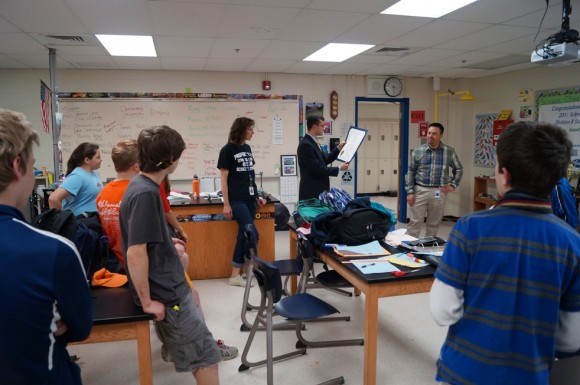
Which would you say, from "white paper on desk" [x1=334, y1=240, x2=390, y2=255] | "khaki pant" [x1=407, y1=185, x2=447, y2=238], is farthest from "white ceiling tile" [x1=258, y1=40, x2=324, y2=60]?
"white paper on desk" [x1=334, y1=240, x2=390, y2=255]

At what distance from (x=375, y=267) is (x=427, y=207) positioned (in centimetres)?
283

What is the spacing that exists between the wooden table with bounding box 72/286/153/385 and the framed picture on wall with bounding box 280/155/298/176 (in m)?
4.69

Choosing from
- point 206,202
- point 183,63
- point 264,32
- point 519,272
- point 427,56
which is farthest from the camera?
point 183,63

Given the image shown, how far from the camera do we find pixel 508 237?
1127 millimetres

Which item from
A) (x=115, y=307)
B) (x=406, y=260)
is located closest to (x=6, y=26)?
(x=115, y=307)

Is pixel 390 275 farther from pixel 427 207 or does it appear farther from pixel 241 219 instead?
pixel 427 207

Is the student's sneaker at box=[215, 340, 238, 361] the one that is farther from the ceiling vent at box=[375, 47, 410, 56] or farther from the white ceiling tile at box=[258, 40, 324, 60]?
the ceiling vent at box=[375, 47, 410, 56]

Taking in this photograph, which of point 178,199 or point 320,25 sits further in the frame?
point 178,199

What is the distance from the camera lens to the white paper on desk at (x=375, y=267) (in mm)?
2135

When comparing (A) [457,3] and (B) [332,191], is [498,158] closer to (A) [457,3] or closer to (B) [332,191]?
(B) [332,191]

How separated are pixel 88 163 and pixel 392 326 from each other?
8.45 ft

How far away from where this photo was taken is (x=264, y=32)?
3908 millimetres

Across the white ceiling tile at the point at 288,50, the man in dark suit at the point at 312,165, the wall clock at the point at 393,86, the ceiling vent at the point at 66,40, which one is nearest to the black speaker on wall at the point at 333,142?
the wall clock at the point at 393,86

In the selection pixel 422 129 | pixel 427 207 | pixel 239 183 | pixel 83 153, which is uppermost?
pixel 422 129
